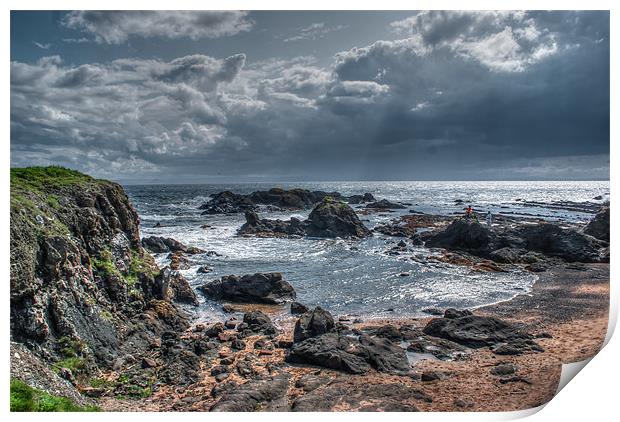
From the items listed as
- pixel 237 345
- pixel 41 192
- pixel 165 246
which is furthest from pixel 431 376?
A: pixel 165 246

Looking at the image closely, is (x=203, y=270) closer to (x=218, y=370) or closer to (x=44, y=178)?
(x=44, y=178)

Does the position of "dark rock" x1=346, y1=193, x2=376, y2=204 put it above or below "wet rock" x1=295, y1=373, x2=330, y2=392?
above

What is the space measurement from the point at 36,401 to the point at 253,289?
37.1 feet

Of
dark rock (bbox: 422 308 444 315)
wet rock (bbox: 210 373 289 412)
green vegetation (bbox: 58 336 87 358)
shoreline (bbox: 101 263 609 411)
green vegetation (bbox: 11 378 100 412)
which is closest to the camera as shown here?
green vegetation (bbox: 11 378 100 412)

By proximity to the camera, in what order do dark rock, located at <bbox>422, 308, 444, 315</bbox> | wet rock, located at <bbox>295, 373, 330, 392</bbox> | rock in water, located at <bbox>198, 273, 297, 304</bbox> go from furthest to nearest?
rock in water, located at <bbox>198, 273, 297, 304</bbox>
dark rock, located at <bbox>422, 308, 444, 315</bbox>
wet rock, located at <bbox>295, 373, 330, 392</bbox>

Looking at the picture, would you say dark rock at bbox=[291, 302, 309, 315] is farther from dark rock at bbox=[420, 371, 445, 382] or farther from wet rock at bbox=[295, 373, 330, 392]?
dark rock at bbox=[420, 371, 445, 382]

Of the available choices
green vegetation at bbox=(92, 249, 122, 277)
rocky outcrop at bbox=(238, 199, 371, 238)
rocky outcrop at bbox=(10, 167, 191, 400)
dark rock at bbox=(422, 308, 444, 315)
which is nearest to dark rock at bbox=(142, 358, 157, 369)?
rocky outcrop at bbox=(10, 167, 191, 400)

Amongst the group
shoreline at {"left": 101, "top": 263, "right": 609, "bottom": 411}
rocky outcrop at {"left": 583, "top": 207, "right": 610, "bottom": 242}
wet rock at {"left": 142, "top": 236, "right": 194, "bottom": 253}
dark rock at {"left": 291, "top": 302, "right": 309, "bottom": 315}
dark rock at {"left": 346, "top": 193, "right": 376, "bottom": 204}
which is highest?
dark rock at {"left": 346, "top": 193, "right": 376, "bottom": 204}

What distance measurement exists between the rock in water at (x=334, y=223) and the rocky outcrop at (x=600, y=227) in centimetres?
1877

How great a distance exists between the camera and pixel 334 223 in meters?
40.3

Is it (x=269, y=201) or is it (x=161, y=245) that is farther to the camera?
(x=269, y=201)

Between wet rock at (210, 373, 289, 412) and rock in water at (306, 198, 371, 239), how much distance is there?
3012 centimetres

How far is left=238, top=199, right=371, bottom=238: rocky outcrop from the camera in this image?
39844mm
